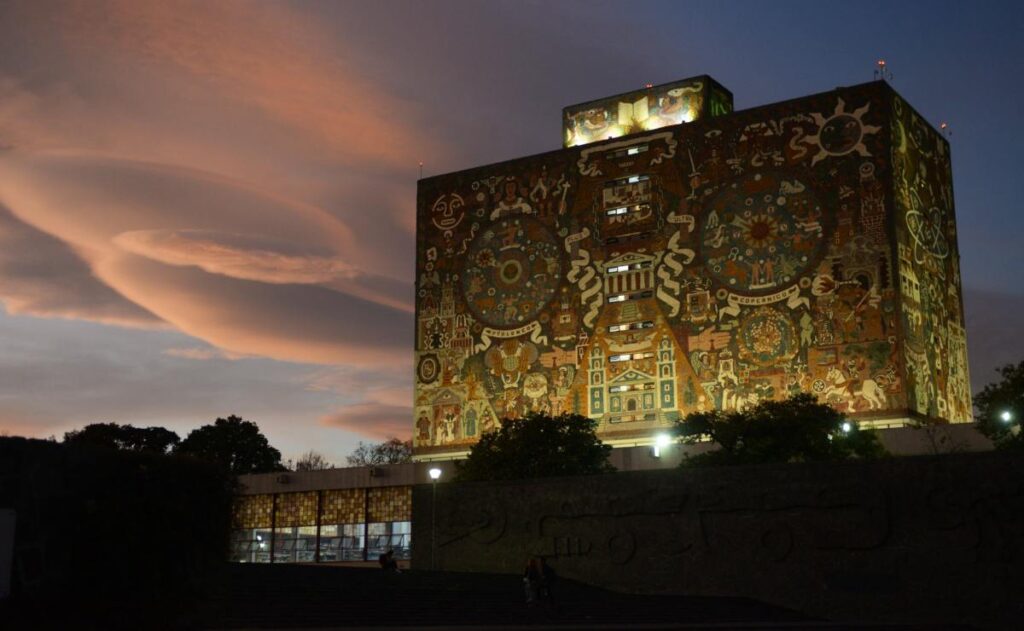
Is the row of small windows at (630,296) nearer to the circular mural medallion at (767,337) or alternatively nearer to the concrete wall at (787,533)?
the circular mural medallion at (767,337)

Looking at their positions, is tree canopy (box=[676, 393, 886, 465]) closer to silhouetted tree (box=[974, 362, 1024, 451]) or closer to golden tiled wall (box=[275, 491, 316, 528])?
silhouetted tree (box=[974, 362, 1024, 451])

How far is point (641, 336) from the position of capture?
56.4m

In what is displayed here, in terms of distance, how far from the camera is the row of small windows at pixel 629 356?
5619cm

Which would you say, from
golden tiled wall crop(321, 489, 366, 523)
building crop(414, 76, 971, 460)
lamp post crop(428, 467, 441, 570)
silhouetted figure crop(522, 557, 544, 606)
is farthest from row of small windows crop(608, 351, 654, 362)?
silhouetted figure crop(522, 557, 544, 606)

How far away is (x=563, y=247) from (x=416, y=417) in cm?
1182

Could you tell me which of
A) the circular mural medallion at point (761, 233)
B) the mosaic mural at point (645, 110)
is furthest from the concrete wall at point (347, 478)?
the mosaic mural at point (645, 110)

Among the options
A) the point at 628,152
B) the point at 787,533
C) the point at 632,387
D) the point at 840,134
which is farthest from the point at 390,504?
the point at 787,533

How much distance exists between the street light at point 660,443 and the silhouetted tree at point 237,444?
37.1 meters

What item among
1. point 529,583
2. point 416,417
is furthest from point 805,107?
point 529,583

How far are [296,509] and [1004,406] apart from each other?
3438 cm

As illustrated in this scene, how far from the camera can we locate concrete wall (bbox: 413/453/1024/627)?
25.8m

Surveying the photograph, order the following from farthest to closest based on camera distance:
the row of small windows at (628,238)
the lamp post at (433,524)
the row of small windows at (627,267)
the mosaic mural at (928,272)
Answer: the row of small windows at (628,238) < the row of small windows at (627,267) < the mosaic mural at (928,272) < the lamp post at (433,524)

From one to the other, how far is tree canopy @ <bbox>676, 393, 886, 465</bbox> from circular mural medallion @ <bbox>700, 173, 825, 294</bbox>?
7.10 meters

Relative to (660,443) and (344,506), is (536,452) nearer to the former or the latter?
(660,443)
